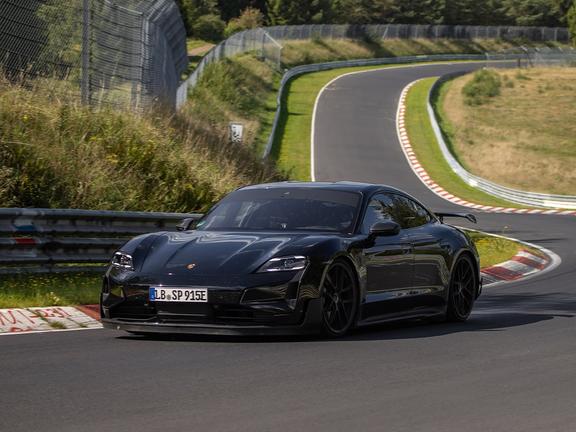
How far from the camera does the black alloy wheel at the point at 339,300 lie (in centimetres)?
1008

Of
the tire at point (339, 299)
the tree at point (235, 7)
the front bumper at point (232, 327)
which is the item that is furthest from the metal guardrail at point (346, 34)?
the front bumper at point (232, 327)

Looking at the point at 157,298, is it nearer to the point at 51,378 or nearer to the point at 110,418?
the point at 51,378

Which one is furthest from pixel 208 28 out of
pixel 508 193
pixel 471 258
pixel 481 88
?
pixel 471 258

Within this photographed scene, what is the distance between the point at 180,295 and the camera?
9.72 metres

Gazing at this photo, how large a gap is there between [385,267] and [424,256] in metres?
0.78

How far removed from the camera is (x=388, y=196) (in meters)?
11.7

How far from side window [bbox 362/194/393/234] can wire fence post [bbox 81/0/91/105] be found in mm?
7319

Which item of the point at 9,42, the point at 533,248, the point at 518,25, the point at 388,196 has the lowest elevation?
the point at 533,248

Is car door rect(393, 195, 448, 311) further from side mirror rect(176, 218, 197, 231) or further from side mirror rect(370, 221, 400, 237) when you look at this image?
side mirror rect(176, 218, 197, 231)

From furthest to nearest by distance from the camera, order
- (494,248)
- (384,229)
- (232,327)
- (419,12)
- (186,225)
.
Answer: (419,12) → (494,248) → (186,225) → (384,229) → (232,327)

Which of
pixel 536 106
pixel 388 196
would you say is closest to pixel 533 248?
pixel 388 196

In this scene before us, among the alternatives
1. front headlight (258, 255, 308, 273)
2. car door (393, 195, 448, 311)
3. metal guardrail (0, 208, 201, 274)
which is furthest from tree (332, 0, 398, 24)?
front headlight (258, 255, 308, 273)

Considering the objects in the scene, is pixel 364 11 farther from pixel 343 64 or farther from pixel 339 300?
pixel 339 300

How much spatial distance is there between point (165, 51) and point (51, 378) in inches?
738
